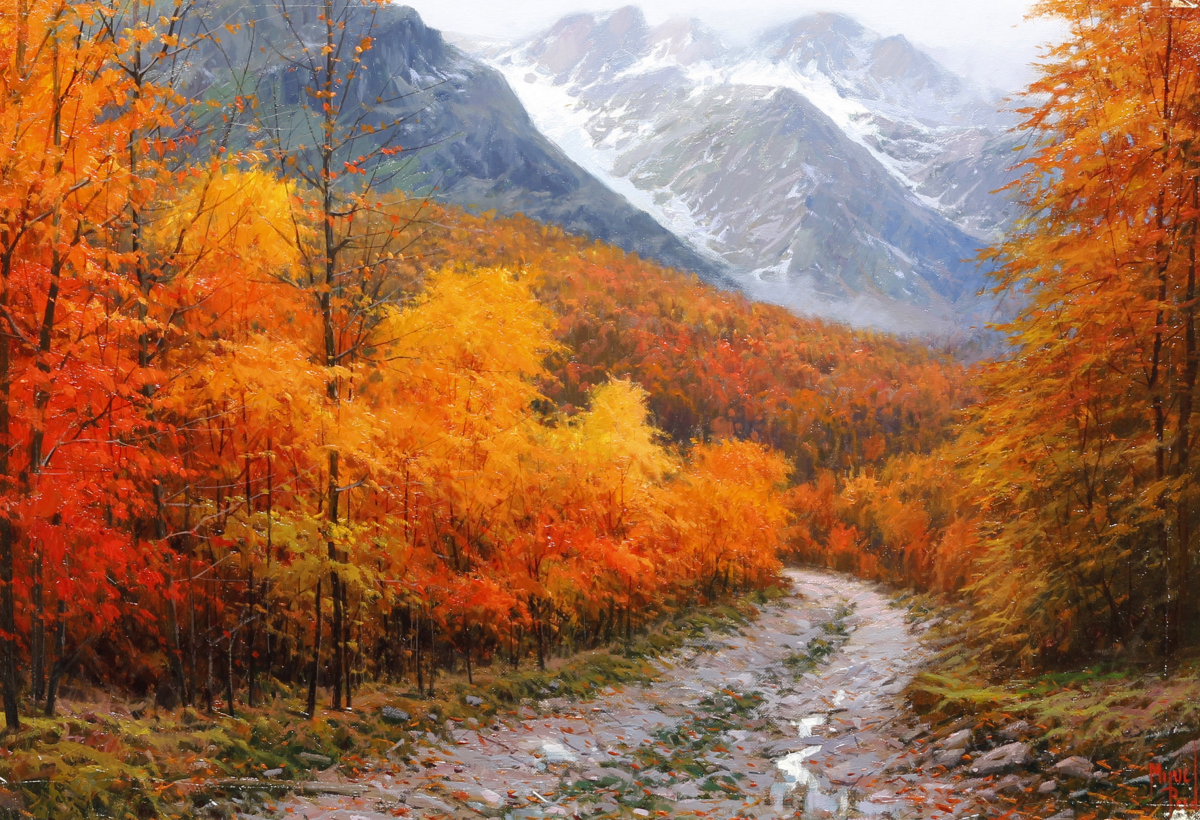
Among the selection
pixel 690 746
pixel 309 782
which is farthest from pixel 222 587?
pixel 690 746

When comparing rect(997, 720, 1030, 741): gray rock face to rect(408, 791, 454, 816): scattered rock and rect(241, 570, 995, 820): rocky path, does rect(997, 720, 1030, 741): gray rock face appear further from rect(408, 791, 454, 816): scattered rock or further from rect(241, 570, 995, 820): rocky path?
rect(408, 791, 454, 816): scattered rock

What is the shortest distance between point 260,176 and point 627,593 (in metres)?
13.1

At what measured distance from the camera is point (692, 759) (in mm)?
→ 12344

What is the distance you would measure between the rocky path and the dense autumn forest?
82.7 inches

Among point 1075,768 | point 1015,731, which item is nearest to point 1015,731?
point 1015,731

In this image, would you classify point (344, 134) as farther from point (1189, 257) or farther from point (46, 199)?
point (1189, 257)

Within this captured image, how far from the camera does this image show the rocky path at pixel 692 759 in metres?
9.26

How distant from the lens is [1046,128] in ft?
38.6

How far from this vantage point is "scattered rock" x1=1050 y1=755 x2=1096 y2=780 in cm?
823

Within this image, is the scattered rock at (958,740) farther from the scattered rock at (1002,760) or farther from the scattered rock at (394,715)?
the scattered rock at (394,715)

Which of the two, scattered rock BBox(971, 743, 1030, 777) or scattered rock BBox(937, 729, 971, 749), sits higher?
scattered rock BBox(971, 743, 1030, 777)

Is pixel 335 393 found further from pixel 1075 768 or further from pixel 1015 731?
pixel 1075 768
